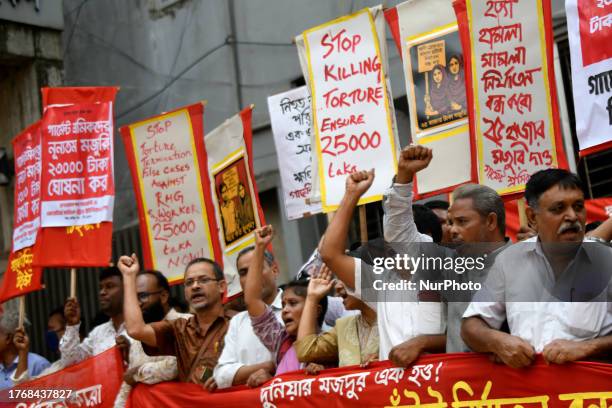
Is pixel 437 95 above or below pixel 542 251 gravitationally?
above

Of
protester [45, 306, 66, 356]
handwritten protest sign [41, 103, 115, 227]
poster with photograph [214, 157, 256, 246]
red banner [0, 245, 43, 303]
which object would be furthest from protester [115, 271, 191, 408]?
protester [45, 306, 66, 356]

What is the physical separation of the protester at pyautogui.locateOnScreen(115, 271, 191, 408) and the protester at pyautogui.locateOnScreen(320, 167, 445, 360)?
181 centimetres

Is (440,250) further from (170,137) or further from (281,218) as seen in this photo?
(281,218)

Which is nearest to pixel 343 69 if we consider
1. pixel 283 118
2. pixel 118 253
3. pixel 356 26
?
pixel 356 26

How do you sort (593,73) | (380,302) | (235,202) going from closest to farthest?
1. (380,302)
2. (593,73)
3. (235,202)

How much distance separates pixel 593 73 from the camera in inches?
233

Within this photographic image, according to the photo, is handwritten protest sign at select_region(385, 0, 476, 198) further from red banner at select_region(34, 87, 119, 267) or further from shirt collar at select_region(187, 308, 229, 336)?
red banner at select_region(34, 87, 119, 267)

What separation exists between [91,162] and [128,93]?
5.30 meters

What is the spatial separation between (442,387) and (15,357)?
4.93 meters

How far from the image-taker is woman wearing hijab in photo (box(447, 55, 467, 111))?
6.81 m

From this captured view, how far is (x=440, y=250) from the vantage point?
14.3 feet

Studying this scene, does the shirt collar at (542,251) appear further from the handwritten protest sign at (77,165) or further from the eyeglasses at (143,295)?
the handwritten protest sign at (77,165)

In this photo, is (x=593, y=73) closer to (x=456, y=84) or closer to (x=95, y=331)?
(x=456, y=84)

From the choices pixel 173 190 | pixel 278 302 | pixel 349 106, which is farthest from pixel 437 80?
pixel 173 190
